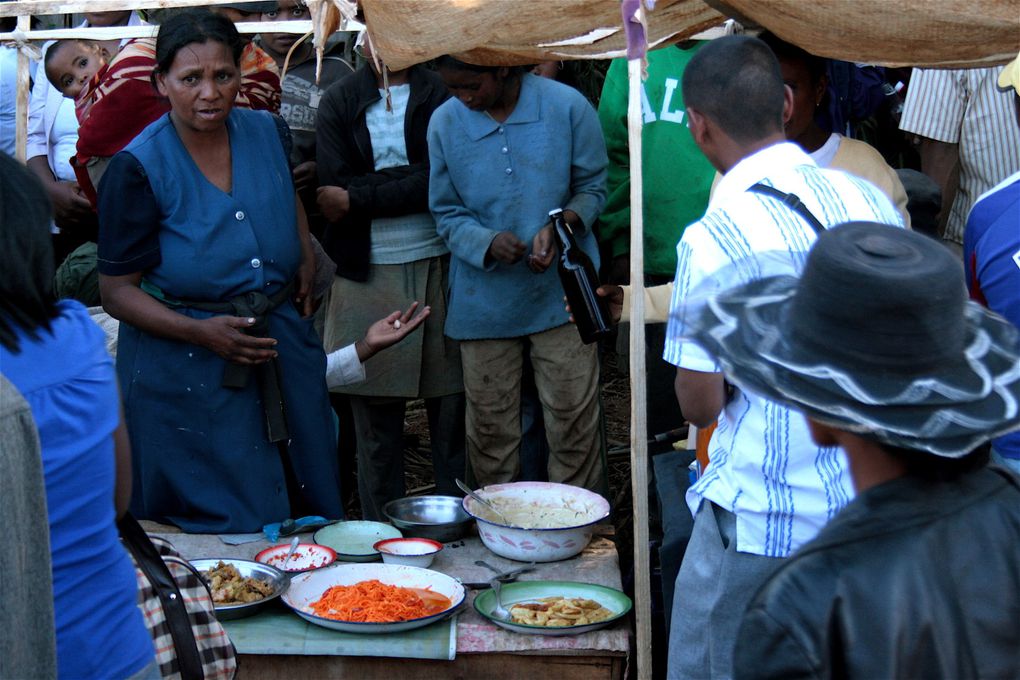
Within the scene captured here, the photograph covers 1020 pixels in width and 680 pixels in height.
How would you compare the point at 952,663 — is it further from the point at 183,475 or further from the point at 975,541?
the point at 183,475

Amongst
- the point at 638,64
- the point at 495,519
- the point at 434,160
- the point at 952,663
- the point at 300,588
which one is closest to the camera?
the point at 952,663

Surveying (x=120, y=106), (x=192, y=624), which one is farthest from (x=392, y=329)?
(x=192, y=624)

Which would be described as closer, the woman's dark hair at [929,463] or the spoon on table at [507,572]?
the woman's dark hair at [929,463]

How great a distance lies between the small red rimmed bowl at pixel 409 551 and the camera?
340 centimetres

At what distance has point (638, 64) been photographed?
9.17ft

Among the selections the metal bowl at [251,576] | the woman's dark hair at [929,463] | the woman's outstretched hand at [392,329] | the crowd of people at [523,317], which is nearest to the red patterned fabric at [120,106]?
the crowd of people at [523,317]

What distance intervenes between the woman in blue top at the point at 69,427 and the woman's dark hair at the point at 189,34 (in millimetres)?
1839

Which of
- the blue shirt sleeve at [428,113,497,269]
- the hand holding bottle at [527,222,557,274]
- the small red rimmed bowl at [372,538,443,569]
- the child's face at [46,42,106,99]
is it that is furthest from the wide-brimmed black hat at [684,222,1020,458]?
the child's face at [46,42,106,99]

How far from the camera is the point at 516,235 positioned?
14.9 feet

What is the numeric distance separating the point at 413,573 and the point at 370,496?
172 cm

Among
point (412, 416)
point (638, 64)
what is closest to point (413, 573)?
point (638, 64)

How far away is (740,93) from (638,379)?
0.73 m

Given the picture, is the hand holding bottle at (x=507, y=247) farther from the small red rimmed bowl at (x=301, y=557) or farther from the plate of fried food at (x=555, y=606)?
the plate of fried food at (x=555, y=606)

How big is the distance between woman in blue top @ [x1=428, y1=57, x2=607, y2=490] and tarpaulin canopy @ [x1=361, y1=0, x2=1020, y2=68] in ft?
2.97
